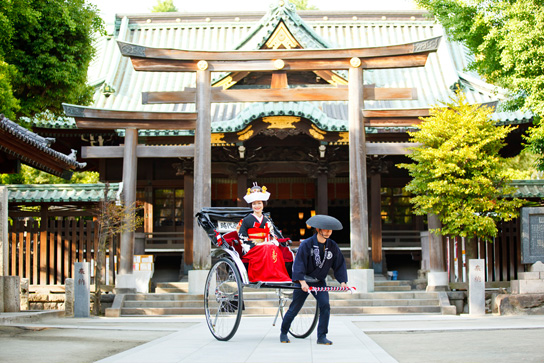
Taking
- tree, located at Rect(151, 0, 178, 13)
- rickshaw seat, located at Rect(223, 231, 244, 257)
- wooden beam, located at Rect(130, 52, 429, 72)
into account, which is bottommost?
rickshaw seat, located at Rect(223, 231, 244, 257)

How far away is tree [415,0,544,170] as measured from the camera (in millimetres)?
13828

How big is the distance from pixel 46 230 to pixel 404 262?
1133 cm

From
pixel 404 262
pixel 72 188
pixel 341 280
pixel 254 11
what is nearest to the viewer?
pixel 341 280

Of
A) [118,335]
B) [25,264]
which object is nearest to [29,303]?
[25,264]

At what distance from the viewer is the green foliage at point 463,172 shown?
14727mm

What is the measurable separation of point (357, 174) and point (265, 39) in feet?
17.4

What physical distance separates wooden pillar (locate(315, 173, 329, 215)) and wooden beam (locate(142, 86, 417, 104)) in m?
4.65

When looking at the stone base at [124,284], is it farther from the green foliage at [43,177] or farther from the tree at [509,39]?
the green foliage at [43,177]

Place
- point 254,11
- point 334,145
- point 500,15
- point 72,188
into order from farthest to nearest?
point 254,11 → point 334,145 → point 72,188 → point 500,15

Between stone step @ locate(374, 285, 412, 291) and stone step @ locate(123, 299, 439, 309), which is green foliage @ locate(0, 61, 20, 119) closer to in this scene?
stone step @ locate(123, 299, 439, 309)

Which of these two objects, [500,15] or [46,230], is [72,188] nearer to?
[46,230]

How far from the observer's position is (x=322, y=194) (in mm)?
20328

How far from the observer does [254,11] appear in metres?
26.5

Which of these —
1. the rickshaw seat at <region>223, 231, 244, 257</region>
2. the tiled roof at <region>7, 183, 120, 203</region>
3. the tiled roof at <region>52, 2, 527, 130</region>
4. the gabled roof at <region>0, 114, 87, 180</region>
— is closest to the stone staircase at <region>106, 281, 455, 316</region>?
the tiled roof at <region>7, 183, 120, 203</region>
